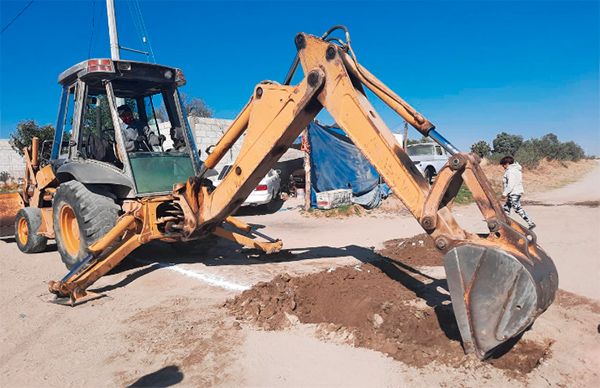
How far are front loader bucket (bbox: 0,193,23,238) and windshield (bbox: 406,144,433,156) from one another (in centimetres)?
1473

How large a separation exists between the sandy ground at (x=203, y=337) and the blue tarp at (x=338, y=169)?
674 cm

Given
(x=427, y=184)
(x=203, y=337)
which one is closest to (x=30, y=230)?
(x=203, y=337)

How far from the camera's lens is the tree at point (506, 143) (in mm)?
43719

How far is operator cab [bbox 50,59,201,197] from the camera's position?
5.80 m

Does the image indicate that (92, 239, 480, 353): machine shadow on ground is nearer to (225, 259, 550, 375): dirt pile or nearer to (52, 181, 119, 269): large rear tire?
(225, 259, 550, 375): dirt pile

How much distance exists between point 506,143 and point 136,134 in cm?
4560

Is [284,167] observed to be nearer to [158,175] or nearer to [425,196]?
[158,175]

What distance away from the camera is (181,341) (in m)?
3.81

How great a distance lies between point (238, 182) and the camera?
4766 mm

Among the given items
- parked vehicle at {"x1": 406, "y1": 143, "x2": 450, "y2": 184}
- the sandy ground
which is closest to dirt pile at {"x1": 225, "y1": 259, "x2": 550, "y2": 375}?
the sandy ground

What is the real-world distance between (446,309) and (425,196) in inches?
56.7

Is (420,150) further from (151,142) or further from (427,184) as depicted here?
(427,184)

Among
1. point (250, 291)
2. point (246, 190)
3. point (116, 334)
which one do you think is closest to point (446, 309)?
point (250, 291)

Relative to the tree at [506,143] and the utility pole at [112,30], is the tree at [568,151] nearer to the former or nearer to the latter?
the tree at [506,143]
